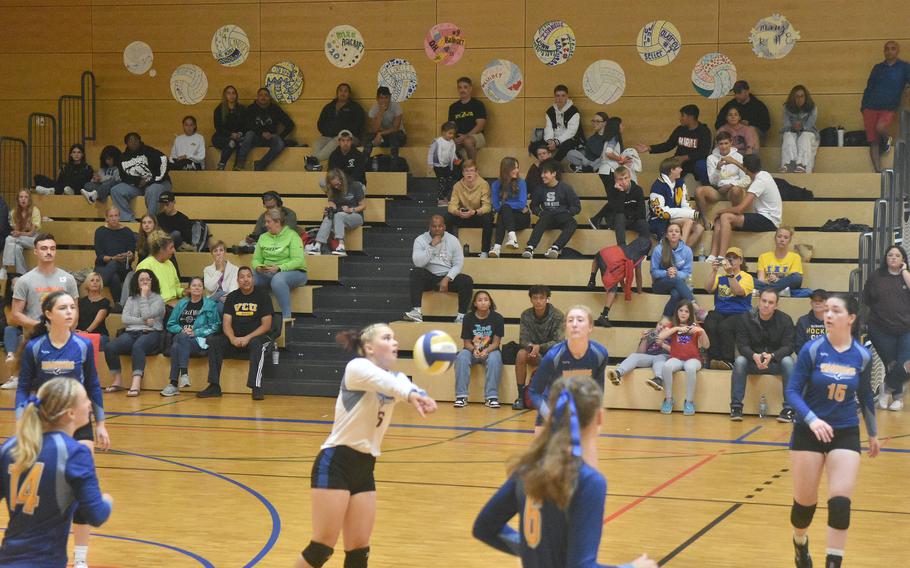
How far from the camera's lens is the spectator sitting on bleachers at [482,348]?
47.0 feet

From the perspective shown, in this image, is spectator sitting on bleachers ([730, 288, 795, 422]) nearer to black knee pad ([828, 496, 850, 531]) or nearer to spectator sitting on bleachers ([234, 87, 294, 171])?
black knee pad ([828, 496, 850, 531])

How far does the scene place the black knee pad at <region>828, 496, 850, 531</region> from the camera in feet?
21.5

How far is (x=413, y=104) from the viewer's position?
19859mm

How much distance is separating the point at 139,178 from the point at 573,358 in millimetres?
12526

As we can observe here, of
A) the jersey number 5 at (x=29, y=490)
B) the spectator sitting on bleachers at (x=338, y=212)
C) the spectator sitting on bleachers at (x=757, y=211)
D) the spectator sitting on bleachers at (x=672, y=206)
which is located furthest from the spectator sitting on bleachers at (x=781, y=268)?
the jersey number 5 at (x=29, y=490)

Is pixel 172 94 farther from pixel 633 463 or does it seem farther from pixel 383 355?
pixel 383 355

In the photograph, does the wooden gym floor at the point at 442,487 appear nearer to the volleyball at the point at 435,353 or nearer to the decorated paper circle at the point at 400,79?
the volleyball at the point at 435,353

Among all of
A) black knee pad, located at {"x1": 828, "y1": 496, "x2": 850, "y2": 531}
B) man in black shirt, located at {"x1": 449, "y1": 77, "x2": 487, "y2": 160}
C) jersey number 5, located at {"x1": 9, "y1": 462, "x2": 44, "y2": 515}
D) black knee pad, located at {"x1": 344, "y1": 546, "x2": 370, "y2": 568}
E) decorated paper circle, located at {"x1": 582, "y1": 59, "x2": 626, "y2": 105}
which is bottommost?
black knee pad, located at {"x1": 344, "y1": 546, "x2": 370, "y2": 568}

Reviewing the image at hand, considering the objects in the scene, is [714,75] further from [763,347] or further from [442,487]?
[442,487]

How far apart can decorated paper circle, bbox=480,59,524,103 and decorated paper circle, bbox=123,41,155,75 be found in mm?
6138

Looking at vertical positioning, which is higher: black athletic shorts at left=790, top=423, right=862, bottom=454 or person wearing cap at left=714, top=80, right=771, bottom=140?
person wearing cap at left=714, top=80, right=771, bottom=140

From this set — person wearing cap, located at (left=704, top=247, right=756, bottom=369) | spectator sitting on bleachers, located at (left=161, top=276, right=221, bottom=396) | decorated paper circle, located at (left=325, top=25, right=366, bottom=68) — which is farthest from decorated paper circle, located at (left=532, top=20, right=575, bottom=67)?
spectator sitting on bleachers, located at (left=161, top=276, right=221, bottom=396)

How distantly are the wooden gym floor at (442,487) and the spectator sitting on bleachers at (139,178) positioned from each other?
4.55 m

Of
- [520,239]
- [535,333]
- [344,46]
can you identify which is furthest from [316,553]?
[344,46]
